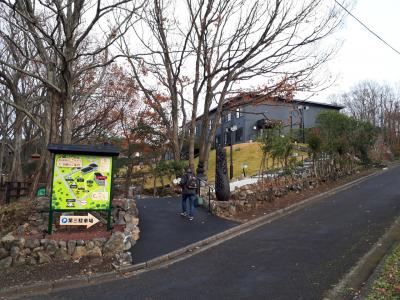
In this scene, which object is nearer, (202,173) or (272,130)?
(272,130)

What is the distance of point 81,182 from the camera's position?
912 cm

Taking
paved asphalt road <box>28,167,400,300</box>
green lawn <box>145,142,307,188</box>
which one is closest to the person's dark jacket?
paved asphalt road <box>28,167,400,300</box>

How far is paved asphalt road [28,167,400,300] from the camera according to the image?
20.1 ft

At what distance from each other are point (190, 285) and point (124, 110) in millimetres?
22689

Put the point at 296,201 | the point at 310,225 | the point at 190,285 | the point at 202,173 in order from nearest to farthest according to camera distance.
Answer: the point at 190,285
the point at 310,225
the point at 296,201
the point at 202,173

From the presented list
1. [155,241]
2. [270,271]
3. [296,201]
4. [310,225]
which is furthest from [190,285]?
[296,201]

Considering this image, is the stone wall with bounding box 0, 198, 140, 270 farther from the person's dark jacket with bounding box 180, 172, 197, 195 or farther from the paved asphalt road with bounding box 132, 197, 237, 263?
the person's dark jacket with bounding box 180, 172, 197, 195

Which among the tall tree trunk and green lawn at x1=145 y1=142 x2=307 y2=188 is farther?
green lawn at x1=145 y1=142 x2=307 y2=188

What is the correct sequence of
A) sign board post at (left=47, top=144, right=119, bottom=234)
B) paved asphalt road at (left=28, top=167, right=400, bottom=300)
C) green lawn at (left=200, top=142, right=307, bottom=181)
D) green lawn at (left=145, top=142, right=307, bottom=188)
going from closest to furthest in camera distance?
paved asphalt road at (left=28, top=167, right=400, bottom=300) < sign board post at (left=47, top=144, right=119, bottom=234) < green lawn at (left=145, top=142, right=307, bottom=188) < green lawn at (left=200, top=142, right=307, bottom=181)

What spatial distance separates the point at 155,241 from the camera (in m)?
9.28

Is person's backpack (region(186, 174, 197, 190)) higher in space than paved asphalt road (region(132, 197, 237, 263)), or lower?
higher

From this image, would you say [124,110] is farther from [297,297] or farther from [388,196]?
[297,297]

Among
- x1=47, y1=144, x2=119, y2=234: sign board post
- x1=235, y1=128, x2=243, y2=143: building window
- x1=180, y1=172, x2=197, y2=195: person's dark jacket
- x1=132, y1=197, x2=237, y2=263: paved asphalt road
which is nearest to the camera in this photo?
x1=132, y1=197, x2=237, y2=263: paved asphalt road

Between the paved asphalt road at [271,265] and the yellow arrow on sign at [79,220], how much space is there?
242 cm
